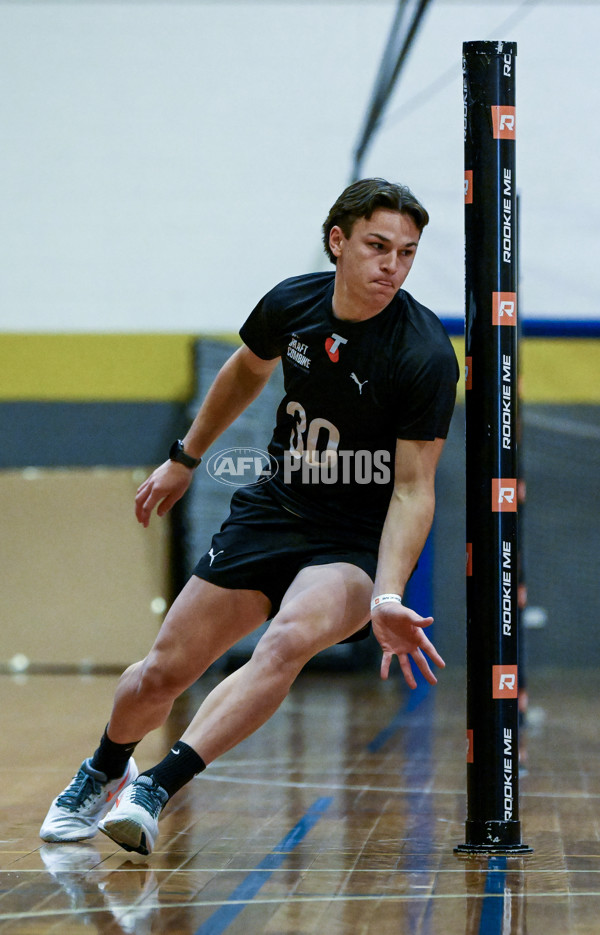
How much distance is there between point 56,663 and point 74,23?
16.5 feet

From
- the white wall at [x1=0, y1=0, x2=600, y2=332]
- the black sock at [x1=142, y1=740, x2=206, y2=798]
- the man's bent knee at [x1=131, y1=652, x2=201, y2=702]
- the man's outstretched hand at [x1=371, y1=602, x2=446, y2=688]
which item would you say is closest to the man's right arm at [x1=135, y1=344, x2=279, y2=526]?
the man's bent knee at [x1=131, y1=652, x2=201, y2=702]

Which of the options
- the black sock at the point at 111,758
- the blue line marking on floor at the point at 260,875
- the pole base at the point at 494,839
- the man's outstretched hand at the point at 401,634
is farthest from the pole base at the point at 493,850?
the black sock at the point at 111,758

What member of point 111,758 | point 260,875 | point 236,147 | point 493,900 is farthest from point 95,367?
point 493,900

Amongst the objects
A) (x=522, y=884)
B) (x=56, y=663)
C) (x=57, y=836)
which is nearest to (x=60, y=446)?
(x=56, y=663)

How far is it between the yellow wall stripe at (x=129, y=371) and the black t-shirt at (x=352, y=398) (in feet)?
23.7

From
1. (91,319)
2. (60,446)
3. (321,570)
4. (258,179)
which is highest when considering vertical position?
(258,179)

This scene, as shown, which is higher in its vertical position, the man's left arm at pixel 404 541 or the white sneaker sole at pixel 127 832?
the man's left arm at pixel 404 541

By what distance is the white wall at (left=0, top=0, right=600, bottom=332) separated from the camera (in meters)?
9.38

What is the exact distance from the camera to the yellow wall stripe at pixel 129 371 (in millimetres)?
10695

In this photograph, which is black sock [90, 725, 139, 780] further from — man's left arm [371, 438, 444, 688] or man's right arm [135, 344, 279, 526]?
man's left arm [371, 438, 444, 688]

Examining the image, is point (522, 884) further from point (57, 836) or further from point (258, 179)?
point (258, 179)

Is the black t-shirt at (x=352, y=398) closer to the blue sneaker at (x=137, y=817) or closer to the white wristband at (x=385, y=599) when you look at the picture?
the white wristband at (x=385, y=599)

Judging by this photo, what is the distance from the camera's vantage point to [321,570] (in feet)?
10.9

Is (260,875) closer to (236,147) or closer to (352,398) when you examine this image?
(352,398)
